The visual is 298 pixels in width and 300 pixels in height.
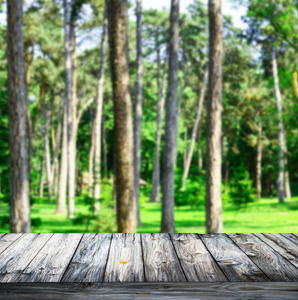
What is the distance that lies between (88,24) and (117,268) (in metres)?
21.0

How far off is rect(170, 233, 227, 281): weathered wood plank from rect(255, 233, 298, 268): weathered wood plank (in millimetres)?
473

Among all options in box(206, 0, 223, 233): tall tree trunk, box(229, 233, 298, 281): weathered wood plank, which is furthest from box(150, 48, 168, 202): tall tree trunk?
box(229, 233, 298, 281): weathered wood plank

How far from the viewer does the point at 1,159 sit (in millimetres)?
21219

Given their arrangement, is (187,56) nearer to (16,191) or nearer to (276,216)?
(276,216)

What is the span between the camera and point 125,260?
247 centimetres

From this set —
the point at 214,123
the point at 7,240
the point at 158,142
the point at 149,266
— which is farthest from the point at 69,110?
the point at 149,266

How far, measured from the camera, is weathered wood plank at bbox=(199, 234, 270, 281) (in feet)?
7.20

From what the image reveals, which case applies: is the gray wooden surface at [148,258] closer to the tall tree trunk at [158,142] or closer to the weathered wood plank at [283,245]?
the weathered wood plank at [283,245]

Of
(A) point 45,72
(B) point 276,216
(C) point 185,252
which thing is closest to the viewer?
(C) point 185,252

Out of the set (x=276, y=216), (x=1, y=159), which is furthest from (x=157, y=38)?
(x=276, y=216)

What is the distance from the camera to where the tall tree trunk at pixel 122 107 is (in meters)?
7.28

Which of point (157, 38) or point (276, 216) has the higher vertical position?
point (157, 38)

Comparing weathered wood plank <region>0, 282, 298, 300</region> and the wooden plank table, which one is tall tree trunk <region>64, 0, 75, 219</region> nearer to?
the wooden plank table

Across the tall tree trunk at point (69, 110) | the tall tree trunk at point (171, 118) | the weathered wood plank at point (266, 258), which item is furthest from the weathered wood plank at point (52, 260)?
the tall tree trunk at point (69, 110)
